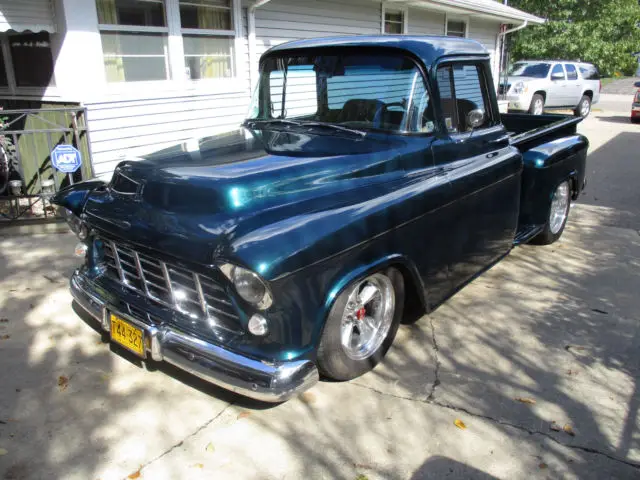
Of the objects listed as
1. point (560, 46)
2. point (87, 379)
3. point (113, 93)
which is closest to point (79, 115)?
point (113, 93)

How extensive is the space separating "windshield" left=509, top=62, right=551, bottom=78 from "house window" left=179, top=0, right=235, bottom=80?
39.9 ft

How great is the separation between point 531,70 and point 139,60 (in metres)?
14.4

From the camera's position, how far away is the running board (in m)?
5.00

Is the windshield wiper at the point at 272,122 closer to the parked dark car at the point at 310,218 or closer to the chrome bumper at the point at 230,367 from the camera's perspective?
the parked dark car at the point at 310,218

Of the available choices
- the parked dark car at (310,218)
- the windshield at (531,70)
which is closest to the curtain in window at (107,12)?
the parked dark car at (310,218)

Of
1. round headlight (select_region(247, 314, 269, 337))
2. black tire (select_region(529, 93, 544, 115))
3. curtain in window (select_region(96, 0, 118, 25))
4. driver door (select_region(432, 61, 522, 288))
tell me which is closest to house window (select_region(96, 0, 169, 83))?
curtain in window (select_region(96, 0, 118, 25))

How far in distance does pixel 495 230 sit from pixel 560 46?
1044 inches

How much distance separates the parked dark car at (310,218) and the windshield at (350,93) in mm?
11

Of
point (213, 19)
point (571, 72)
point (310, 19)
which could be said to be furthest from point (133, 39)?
point (571, 72)

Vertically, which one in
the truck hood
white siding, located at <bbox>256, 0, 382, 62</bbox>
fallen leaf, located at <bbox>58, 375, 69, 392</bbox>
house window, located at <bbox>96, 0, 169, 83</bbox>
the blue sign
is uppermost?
white siding, located at <bbox>256, 0, 382, 62</bbox>

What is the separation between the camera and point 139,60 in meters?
7.72

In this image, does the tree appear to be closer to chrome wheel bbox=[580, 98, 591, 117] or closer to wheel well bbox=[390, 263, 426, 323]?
chrome wheel bbox=[580, 98, 591, 117]

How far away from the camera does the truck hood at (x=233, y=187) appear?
280 cm

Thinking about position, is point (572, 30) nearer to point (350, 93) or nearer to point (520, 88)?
point (520, 88)
